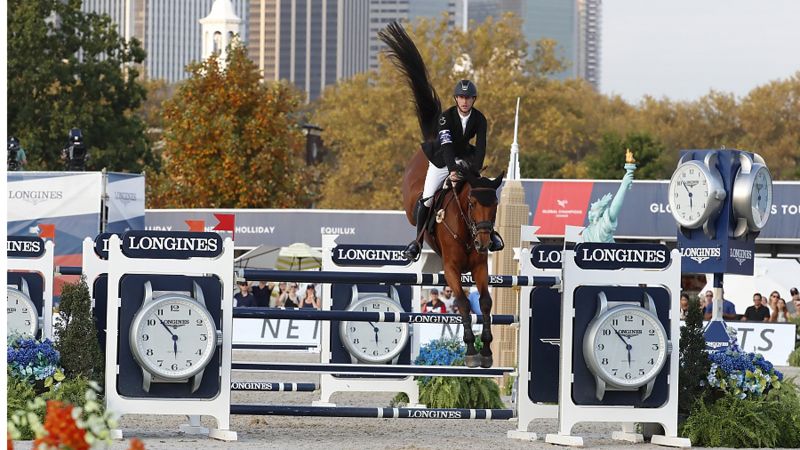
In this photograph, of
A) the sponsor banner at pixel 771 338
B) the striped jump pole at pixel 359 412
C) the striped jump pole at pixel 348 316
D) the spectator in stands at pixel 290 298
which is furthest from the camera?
the spectator in stands at pixel 290 298

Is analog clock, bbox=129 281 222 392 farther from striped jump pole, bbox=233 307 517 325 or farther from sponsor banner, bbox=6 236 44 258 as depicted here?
sponsor banner, bbox=6 236 44 258

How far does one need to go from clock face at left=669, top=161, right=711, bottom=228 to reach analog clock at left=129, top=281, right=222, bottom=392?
21.7ft

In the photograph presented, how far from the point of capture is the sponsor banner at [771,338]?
2516 cm

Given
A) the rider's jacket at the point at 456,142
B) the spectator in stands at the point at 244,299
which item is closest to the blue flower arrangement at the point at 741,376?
the rider's jacket at the point at 456,142

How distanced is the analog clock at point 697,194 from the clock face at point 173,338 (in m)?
6.63

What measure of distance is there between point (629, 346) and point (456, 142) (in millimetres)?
1975

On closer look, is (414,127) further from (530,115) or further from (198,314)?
(198,314)

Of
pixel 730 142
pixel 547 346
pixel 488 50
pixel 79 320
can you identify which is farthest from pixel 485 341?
pixel 730 142

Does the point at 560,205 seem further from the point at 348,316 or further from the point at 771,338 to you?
the point at 348,316

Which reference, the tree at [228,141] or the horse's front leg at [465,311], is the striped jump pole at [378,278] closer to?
the horse's front leg at [465,311]

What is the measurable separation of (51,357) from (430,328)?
13666 mm

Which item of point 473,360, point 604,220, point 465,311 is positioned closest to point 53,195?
point 604,220

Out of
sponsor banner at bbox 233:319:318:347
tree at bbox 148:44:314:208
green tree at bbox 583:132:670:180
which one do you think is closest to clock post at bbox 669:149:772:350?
sponsor banner at bbox 233:319:318:347

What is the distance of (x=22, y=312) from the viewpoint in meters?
14.1
